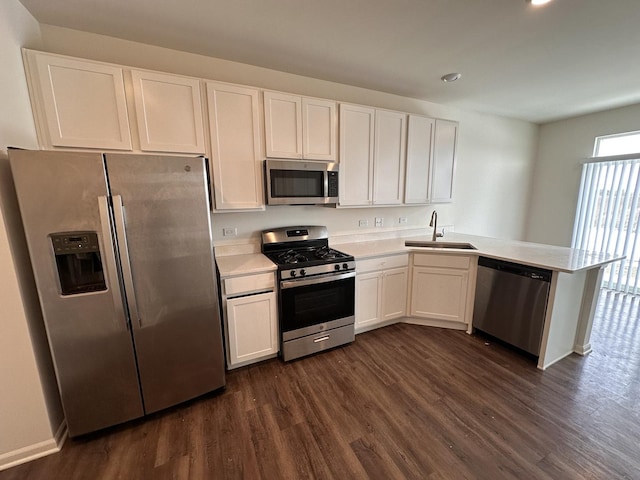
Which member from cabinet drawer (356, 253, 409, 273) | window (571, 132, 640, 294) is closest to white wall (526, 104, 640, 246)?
window (571, 132, 640, 294)

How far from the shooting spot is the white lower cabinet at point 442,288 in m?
2.84

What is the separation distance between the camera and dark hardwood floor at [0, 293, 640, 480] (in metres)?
1.49

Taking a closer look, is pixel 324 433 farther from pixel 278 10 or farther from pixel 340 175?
pixel 278 10

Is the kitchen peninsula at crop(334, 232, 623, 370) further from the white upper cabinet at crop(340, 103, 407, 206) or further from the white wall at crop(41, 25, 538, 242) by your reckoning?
the white wall at crop(41, 25, 538, 242)

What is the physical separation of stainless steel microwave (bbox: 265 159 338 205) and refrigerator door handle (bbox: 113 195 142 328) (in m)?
1.14

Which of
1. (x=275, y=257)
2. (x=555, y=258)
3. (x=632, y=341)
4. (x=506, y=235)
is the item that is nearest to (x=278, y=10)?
(x=275, y=257)

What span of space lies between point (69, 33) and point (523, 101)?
4964 millimetres

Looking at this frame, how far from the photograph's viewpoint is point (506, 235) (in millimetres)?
4879

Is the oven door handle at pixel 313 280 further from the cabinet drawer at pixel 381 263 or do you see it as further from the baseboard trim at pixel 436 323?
the baseboard trim at pixel 436 323

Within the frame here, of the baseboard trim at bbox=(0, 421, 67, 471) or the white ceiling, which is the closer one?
the baseboard trim at bbox=(0, 421, 67, 471)

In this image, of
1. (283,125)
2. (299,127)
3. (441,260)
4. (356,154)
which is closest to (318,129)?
(299,127)

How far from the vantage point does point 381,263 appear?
281cm

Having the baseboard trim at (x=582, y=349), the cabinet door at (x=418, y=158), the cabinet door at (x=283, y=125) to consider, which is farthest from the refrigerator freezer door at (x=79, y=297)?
the baseboard trim at (x=582, y=349)

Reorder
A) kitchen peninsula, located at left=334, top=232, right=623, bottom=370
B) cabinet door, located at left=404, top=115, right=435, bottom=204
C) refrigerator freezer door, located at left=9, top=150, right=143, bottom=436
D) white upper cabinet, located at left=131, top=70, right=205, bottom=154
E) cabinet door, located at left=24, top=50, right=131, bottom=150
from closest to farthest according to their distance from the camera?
refrigerator freezer door, located at left=9, top=150, right=143, bottom=436 < cabinet door, located at left=24, top=50, right=131, bottom=150 < white upper cabinet, located at left=131, top=70, right=205, bottom=154 < kitchen peninsula, located at left=334, top=232, right=623, bottom=370 < cabinet door, located at left=404, top=115, right=435, bottom=204
